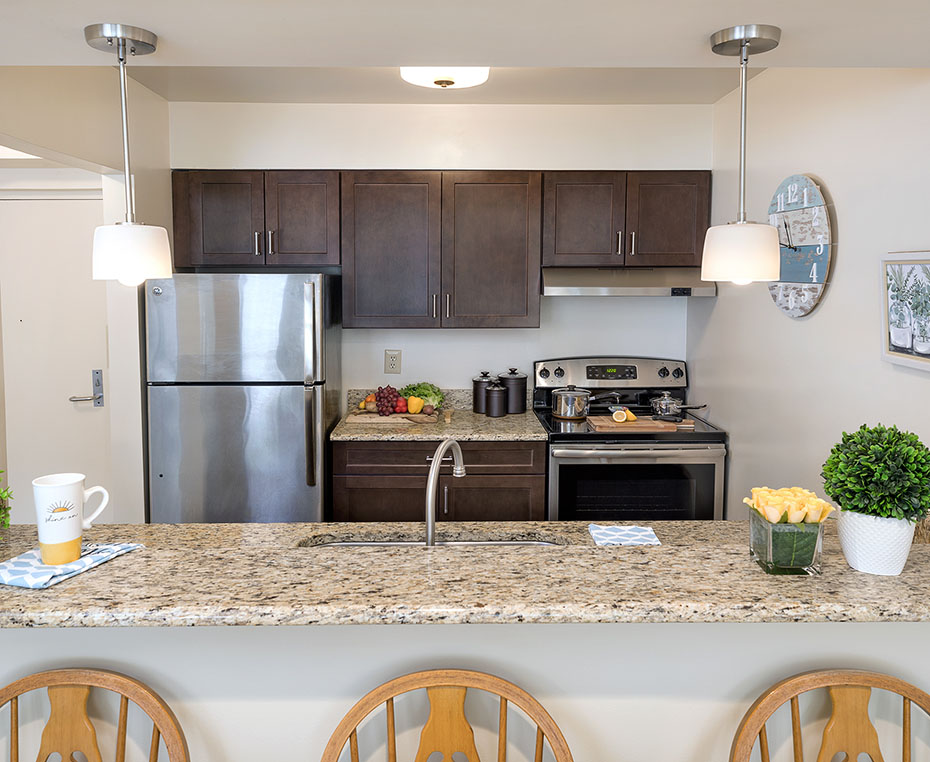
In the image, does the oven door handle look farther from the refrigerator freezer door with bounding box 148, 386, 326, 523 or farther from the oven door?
the refrigerator freezer door with bounding box 148, 386, 326, 523

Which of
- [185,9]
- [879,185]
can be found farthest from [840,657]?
[185,9]

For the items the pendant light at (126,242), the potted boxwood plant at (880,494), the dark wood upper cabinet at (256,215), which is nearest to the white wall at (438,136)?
the dark wood upper cabinet at (256,215)

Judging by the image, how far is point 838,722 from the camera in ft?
4.81

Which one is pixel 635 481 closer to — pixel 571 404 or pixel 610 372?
pixel 571 404

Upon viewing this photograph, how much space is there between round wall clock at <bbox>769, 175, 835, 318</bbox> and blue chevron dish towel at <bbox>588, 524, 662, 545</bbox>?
109 cm

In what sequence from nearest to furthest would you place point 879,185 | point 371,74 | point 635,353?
1. point 879,185
2. point 371,74
3. point 635,353

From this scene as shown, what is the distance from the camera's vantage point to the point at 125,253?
162cm

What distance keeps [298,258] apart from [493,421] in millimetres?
1208

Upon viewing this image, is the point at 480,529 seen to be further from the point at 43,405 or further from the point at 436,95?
the point at 43,405

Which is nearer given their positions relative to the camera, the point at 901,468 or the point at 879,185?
the point at 901,468

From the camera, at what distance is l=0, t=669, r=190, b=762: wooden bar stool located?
1410 mm

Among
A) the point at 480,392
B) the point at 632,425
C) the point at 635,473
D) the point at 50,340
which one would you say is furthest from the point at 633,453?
the point at 50,340

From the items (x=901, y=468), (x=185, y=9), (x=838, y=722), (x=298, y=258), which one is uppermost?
(x=185, y=9)

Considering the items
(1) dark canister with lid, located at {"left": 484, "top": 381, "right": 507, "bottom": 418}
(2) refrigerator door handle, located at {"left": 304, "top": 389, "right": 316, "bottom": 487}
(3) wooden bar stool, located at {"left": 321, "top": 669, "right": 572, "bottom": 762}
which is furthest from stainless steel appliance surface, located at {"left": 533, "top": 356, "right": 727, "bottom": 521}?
(3) wooden bar stool, located at {"left": 321, "top": 669, "right": 572, "bottom": 762}
